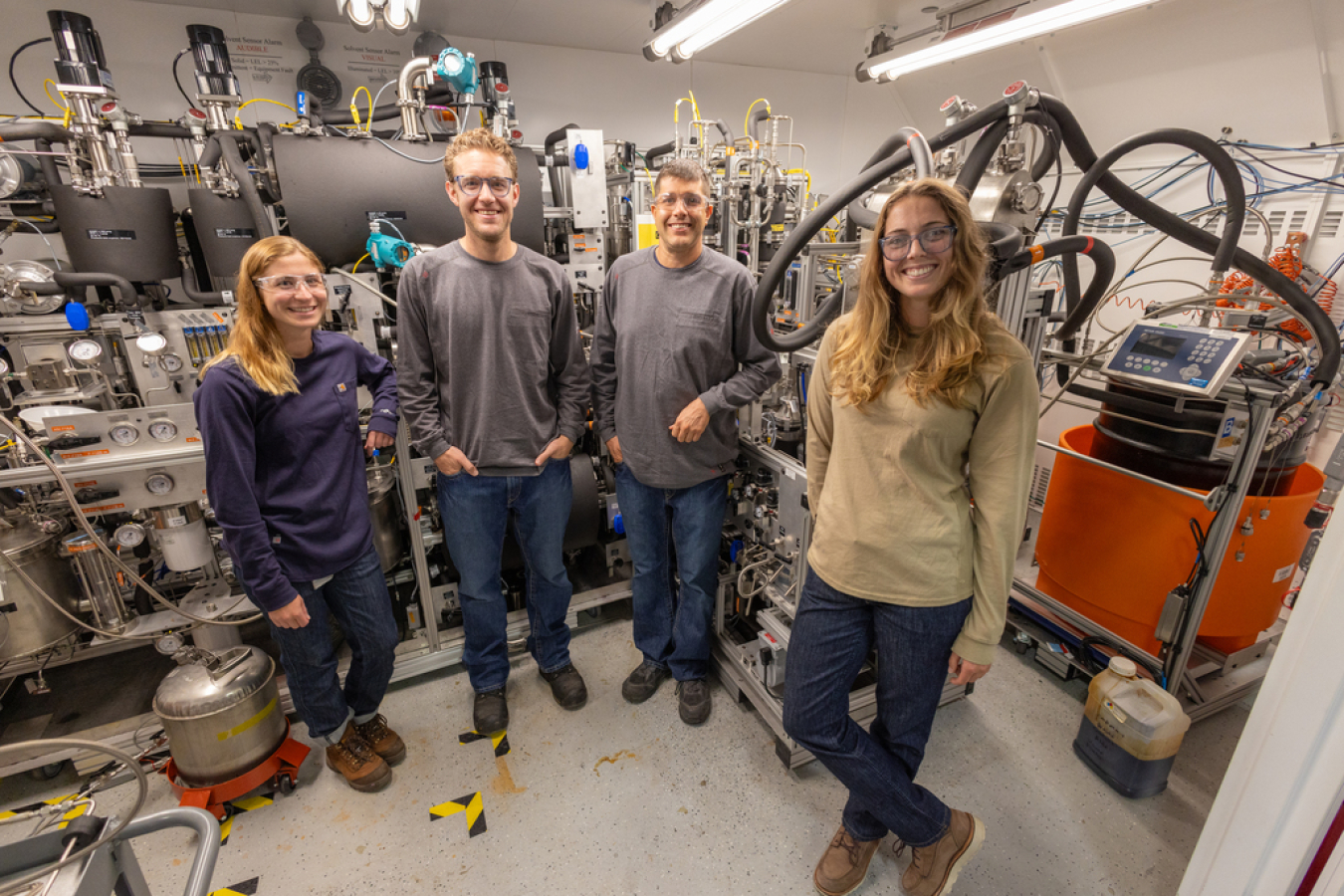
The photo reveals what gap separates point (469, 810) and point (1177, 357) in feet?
8.36

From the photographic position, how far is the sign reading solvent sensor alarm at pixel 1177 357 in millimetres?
1723

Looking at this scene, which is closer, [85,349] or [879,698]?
[879,698]

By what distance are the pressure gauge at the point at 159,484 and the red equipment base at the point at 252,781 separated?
81cm

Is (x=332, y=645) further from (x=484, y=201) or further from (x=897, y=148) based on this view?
(x=897, y=148)

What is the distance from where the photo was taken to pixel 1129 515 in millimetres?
2027

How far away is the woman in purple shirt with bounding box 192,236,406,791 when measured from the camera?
1429mm

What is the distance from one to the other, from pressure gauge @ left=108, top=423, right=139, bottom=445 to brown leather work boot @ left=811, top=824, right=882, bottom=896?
2.22 metres

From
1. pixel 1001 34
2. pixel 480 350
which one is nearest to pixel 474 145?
pixel 480 350

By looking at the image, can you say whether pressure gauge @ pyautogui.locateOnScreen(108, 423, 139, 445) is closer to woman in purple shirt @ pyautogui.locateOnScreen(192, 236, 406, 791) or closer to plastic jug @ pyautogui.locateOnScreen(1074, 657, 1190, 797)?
woman in purple shirt @ pyautogui.locateOnScreen(192, 236, 406, 791)

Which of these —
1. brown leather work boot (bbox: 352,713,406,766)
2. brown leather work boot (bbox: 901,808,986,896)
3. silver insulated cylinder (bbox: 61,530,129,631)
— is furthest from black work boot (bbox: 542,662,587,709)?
silver insulated cylinder (bbox: 61,530,129,631)

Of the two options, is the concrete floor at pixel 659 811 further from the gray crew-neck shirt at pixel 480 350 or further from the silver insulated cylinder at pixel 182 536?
the gray crew-neck shirt at pixel 480 350

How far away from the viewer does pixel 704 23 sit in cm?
311

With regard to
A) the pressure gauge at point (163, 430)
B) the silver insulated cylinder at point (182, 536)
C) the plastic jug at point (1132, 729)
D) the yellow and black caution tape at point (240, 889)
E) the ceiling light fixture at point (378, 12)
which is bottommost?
the yellow and black caution tape at point (240, 889)

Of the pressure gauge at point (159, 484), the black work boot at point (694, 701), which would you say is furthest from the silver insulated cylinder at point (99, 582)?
the black work boot at point (694, 701)
